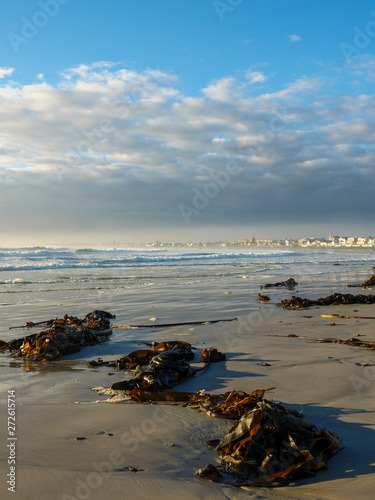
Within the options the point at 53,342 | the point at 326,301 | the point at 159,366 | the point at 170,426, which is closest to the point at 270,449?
the point at 170,426

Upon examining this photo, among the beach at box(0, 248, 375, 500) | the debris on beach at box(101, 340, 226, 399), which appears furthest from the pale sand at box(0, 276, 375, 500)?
the debris on beach at box(101, 340, 226, 399)

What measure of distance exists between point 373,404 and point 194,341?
134 inches

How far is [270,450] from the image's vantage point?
2.55 m

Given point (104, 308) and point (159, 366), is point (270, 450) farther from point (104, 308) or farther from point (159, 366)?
point (104, 308)

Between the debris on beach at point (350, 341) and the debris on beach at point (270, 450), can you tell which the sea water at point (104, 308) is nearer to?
the debris on beach at point (350, 341)

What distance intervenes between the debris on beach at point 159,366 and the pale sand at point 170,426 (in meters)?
0.16

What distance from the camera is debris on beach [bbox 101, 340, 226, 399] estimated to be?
4.12m

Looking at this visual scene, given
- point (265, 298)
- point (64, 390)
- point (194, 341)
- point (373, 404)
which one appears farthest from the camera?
point (265, 298)

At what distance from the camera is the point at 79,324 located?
7.23 meters

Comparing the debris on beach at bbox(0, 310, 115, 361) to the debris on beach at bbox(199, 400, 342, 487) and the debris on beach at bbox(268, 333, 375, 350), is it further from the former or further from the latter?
the debris on beach at bbox(199, 400, 342, 487)

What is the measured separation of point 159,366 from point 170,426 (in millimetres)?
1308

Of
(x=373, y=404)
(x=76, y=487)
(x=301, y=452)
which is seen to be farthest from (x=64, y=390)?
(x=373, y=404)

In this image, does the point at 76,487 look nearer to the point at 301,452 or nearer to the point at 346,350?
the point at 301,452

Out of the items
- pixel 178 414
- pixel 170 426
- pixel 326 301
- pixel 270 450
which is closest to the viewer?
pixel 270 450
